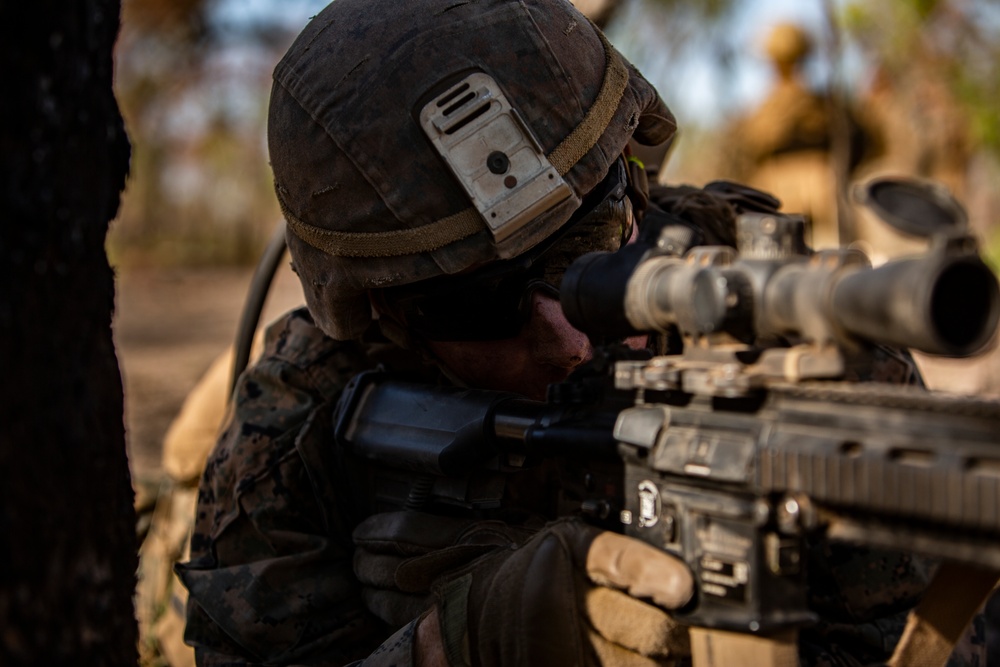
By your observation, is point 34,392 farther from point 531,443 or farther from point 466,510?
point 466,510

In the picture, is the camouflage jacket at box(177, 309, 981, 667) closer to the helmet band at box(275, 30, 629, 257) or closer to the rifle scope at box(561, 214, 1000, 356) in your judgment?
the helmet band at box(275, 30, 629, 257)

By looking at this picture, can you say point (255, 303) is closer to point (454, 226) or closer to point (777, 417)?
point (454, 226)

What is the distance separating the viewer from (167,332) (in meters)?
12.4

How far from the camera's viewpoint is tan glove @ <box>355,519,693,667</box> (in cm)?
183

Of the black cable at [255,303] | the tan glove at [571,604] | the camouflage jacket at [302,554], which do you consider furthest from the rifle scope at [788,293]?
the black cable at [255,303]

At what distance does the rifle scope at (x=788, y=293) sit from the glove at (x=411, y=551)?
0.66 metres

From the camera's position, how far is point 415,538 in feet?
8.32

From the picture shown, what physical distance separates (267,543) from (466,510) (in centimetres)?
62

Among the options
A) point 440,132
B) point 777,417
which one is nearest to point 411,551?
point 440,132

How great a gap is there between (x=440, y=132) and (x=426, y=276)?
36 cm

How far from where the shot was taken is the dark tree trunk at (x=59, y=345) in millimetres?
1509

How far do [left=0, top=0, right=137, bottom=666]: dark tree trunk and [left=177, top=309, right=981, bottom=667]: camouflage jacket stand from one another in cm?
86

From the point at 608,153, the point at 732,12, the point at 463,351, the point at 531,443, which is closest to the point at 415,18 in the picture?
the point at 608,153

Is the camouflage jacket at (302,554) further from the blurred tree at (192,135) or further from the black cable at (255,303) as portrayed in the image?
the blurred tree at (192,135)
